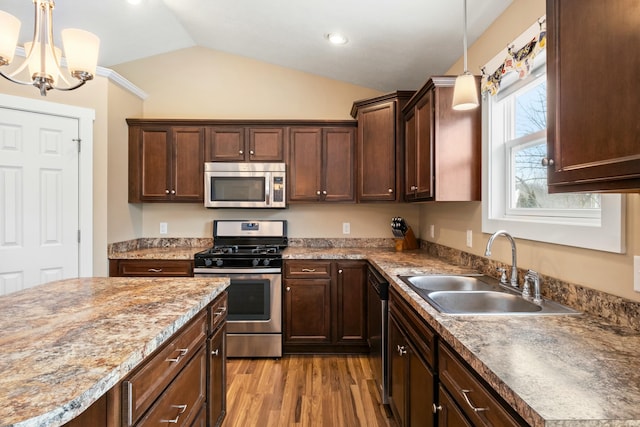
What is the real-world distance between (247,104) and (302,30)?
45.1 inches

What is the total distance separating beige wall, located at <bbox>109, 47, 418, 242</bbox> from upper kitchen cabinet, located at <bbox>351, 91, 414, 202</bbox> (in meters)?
0.52

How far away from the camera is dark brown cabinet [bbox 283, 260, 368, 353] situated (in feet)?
9.86

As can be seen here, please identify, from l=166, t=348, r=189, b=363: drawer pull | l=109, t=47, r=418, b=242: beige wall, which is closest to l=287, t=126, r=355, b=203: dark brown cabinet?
l=109, t=47, r=418, b=242: beige wall

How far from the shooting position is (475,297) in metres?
1.70

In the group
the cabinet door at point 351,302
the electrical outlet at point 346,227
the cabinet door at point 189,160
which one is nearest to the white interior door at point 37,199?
the cabinet door at point 189,160

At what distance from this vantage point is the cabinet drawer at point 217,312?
64.9 inches

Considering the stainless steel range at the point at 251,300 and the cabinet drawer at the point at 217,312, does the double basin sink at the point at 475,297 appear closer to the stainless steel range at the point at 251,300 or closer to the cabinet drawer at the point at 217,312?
the cabinet drawer at the point at 217,312

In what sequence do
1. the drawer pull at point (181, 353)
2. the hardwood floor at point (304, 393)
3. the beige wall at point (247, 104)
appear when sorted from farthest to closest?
1. the beige wall at point (247, 104)
2. the hardwood floor at point (304, 393)
3. the drawer pull at point (181, 353)

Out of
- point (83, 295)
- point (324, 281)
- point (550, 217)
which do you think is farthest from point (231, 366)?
point (550, 217)

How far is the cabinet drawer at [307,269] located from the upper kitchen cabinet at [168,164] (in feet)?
3.82

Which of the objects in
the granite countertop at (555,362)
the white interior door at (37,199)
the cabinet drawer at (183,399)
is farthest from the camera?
the white interior door at (37,199)

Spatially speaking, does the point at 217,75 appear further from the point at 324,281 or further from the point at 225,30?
the point at 324,281

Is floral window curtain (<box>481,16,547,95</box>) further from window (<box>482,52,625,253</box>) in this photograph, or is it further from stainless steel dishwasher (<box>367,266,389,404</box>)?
stainless steel dishwasher (<box>367,266,389,404</box>)

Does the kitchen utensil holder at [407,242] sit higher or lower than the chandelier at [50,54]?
lower
